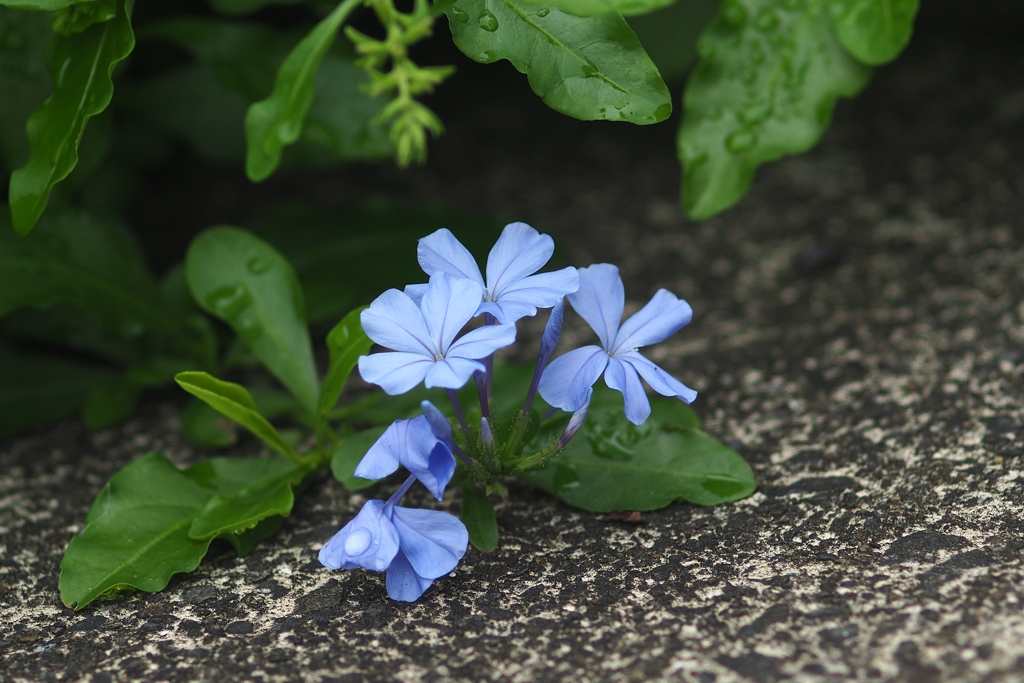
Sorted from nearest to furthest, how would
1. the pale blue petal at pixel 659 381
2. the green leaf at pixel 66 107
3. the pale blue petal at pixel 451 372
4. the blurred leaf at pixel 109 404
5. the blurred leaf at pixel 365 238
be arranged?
1. the pale blue petal at pixel 451 372
2. the pale blue petal at pixel 659 381
3. the green leaf at pixel 66 107
4. the blurred leaf at pixel 109 404
5. the blurred leaf at pixel 365 238

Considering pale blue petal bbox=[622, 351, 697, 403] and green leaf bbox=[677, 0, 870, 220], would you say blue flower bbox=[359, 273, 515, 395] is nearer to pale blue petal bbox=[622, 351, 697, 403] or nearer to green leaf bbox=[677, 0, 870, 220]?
pale blue petal bbox=[622, 351, 697, 403]

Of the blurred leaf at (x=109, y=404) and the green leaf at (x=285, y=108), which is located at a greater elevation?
the green leaf at (x=285, y=108)

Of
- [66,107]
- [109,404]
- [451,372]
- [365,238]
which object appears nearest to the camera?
[451,372]

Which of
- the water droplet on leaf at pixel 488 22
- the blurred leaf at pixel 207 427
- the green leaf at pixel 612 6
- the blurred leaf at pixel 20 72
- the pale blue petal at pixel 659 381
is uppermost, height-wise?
the green leaf at pixel 612 6

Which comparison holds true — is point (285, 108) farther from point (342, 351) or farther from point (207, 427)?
point (207, 427)

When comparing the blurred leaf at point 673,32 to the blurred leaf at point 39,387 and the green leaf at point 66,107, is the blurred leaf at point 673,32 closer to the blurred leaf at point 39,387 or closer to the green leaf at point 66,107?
the green leaf at point 66,107

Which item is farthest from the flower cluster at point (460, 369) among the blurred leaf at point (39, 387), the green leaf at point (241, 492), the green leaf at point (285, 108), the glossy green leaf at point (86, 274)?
the blurred leaf at point (39, 387)

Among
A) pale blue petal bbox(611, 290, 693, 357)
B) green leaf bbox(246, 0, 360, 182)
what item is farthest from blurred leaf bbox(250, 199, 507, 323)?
pale blue petal bbox(611, 290, 693, 357)

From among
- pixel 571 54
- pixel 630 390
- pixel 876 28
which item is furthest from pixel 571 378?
pixel 876 28
